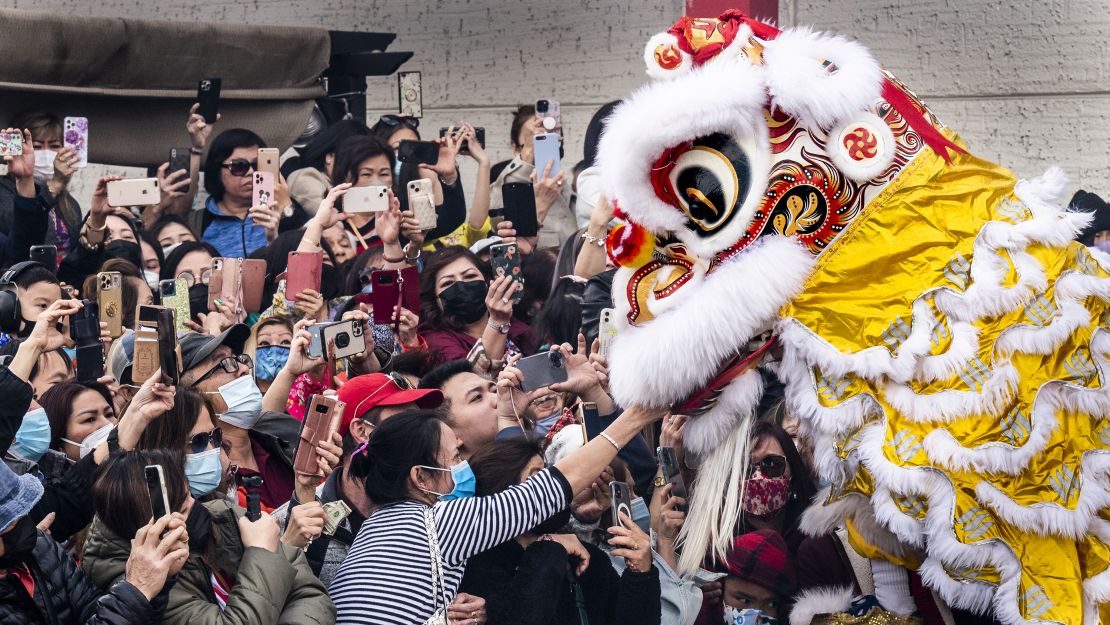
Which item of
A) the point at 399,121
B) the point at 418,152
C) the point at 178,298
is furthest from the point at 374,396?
the point at 399,121

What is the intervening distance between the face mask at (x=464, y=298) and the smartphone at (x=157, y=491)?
7.00 ft

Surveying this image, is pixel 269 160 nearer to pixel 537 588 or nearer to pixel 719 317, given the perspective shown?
pixel 537 588

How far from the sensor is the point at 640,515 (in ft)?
11.7

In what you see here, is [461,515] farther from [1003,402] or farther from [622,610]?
[1003,402]

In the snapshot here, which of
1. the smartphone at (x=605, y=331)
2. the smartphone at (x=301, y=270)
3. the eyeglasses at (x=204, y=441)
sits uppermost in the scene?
the smartphone at (x=301, y=270)

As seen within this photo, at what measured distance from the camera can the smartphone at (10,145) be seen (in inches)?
213

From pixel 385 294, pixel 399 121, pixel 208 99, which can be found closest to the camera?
pixel 385 294

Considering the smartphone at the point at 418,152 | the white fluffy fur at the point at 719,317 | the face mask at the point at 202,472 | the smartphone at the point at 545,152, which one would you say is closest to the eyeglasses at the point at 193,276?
the smartphone at the point at 418,152

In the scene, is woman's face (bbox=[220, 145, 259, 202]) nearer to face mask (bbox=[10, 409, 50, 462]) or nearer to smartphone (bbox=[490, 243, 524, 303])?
smartphone (bbox=[490, 243, 524, 303])

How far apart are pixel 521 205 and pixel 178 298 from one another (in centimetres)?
150

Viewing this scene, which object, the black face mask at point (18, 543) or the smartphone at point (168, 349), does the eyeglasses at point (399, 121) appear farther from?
the black face mask at point (18, 543)

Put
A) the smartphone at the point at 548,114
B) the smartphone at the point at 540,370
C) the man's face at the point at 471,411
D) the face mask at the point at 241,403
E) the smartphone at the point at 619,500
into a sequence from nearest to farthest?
the smartphone at the point at 619,500, the smartphone at the point at 540,370, the man's face at the point at 471,411, the face mask at the point at 241,403, the smartphone at the point at 548,114

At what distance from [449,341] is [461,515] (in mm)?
1880

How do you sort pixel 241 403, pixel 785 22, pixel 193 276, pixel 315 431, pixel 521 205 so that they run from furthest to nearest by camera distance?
pixel 785 22
pixel 521 205
pixel 193 276
pixel 241 403
pixel 315 431
